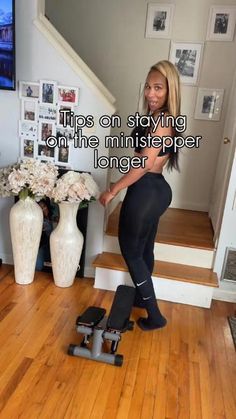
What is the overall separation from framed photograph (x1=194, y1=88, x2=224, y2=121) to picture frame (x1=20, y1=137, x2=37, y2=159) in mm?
1535

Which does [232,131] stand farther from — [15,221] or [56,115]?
[15,221]

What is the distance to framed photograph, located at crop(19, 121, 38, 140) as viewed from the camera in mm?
2371

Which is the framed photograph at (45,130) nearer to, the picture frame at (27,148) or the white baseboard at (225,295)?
the picture frame at (27,148)

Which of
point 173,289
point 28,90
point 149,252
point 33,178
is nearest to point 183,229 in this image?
point 173,289

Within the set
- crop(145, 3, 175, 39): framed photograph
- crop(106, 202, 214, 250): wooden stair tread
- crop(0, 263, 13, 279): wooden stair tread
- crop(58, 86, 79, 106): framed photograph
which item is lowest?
crop(0, 263, 13, 279): wooden stair tread

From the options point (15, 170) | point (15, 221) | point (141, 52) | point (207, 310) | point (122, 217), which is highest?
point (141, 52)

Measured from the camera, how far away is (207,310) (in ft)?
7.66

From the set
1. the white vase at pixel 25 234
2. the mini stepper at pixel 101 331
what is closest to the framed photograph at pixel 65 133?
the white vase at pixel 25 234

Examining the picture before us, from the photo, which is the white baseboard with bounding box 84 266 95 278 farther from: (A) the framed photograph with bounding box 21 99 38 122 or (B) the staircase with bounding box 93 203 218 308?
(A) the framed photograph with bounding box 21 99 38 122

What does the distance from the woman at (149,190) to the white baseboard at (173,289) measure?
0.33 m

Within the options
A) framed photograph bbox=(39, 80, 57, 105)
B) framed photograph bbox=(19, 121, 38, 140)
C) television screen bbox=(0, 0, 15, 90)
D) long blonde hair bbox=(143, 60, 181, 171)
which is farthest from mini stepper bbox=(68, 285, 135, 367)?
television screen bbox=(0, 0, 15, 90)

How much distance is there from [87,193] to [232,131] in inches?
47.1

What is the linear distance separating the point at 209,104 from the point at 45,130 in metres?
1.54

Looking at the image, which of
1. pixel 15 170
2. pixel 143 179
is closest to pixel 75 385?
pixel 143 179
